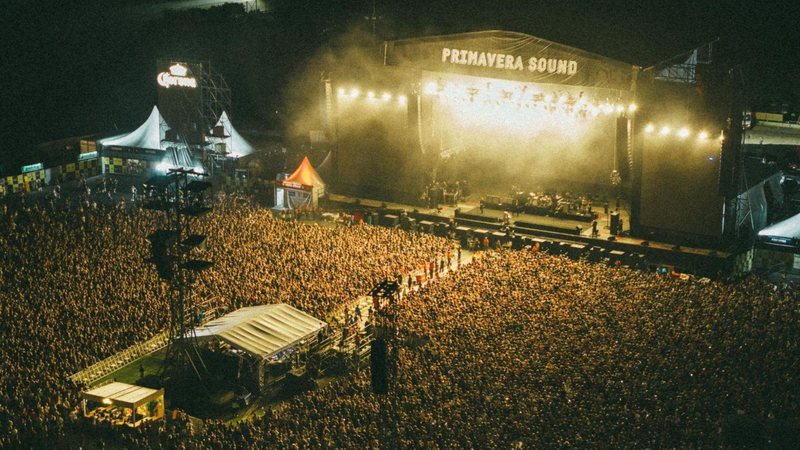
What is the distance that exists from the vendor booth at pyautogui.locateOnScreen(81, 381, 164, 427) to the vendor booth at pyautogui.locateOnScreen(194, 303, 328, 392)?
6.96 feet

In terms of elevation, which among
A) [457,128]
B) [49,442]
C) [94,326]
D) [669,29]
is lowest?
[49,442]

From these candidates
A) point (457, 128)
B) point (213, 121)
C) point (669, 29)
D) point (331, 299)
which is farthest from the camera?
point (213, 121)

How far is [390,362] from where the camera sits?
16141 mm

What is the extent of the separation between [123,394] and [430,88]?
1876 centimetres

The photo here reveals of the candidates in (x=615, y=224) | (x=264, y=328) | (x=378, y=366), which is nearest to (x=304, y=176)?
(x=615, y=224)

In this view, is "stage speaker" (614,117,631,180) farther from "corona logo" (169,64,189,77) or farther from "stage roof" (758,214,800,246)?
"corona logo" (169,64,189,77)

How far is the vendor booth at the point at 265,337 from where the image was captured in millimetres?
17031

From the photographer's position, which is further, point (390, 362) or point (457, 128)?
point (457, 128)

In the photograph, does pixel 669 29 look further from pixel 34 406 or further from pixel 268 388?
pixel 34 406

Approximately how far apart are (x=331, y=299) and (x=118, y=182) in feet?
61.7

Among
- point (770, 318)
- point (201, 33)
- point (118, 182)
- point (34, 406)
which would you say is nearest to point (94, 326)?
point (34, 406)

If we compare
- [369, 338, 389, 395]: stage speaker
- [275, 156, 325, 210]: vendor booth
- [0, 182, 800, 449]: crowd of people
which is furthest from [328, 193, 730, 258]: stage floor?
[369, 338, 389, 395]: stage speaker

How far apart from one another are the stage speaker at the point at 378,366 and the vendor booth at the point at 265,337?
3.74 metres

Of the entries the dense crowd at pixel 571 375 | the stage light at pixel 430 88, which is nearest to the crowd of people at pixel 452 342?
the dense crowd at pixel 571 375
